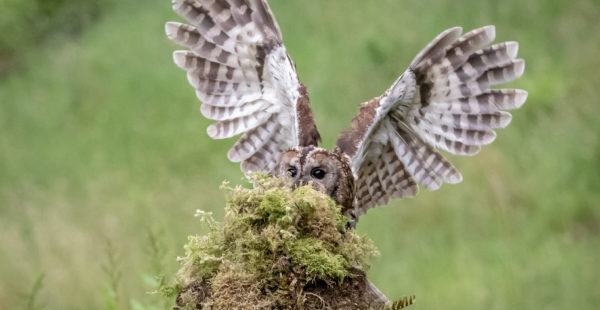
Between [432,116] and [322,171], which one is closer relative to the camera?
[322,171]

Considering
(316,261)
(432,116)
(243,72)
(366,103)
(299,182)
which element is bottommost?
(316,261)

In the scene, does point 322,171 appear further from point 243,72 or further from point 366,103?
point 243,72

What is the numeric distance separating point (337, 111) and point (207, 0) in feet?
17.7

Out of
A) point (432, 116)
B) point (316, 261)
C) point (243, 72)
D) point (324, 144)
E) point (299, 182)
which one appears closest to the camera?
point (316, 261)

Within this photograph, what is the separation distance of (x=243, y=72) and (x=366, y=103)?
95 centimetres

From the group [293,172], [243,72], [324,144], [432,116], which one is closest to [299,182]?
[293,172]

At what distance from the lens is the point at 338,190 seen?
3.51 metres

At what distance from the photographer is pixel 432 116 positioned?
4230 mm

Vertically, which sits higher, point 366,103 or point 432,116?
point 432,116

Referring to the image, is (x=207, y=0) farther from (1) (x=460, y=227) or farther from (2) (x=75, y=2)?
(2) (x=75, y=2)

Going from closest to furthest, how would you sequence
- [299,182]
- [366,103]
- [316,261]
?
[316,261] → [299,182] → [366,103]

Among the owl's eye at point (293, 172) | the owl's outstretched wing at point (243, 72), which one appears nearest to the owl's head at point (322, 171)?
the owl's eye at point (293, 172)

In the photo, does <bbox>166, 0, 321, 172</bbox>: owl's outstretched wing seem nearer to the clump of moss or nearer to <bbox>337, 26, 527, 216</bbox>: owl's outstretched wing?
<bbox>337, 26, 527, 216</bbox>: owl's outstretched wing

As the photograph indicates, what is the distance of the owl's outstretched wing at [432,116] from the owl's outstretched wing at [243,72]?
1.63ft
